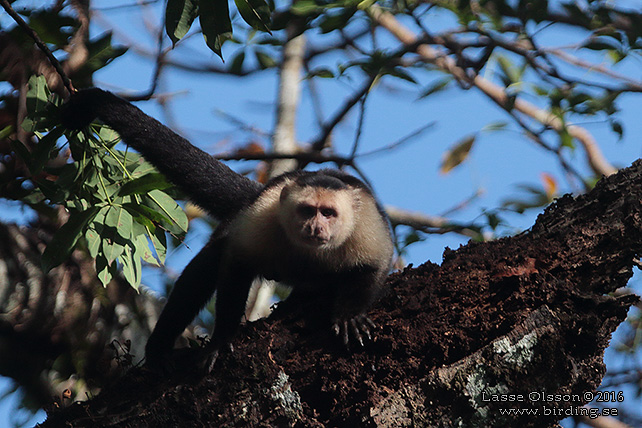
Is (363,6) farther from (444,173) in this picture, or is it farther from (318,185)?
(444,173)

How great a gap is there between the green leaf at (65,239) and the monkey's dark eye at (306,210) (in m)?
1.30

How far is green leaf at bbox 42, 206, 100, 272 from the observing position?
3.12 meters

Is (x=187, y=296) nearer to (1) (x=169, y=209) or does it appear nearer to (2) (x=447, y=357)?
(1) (x=169, y=209)

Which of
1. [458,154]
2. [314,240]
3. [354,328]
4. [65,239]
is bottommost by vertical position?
[458,154]

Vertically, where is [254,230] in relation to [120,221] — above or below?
below

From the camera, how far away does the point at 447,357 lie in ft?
9.40

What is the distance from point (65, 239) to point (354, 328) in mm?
1545

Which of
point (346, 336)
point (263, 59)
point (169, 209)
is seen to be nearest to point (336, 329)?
point (346, 336)

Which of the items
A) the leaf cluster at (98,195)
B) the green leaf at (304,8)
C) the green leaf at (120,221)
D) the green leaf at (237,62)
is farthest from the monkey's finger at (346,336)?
the green leaf at (237,62)

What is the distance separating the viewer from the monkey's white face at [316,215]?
12.8ft

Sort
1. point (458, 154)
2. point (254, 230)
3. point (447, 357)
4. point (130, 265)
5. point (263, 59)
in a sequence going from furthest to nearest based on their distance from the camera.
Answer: point (458, 154), point (263, 59), point (254, 230), point (130, 265), point (447, 357)

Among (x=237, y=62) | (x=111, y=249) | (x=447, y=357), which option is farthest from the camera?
(x=237, y=62)

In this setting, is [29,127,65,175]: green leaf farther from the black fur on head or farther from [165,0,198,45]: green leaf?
the black fur on head

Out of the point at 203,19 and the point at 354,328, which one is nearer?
the point at 203,19
